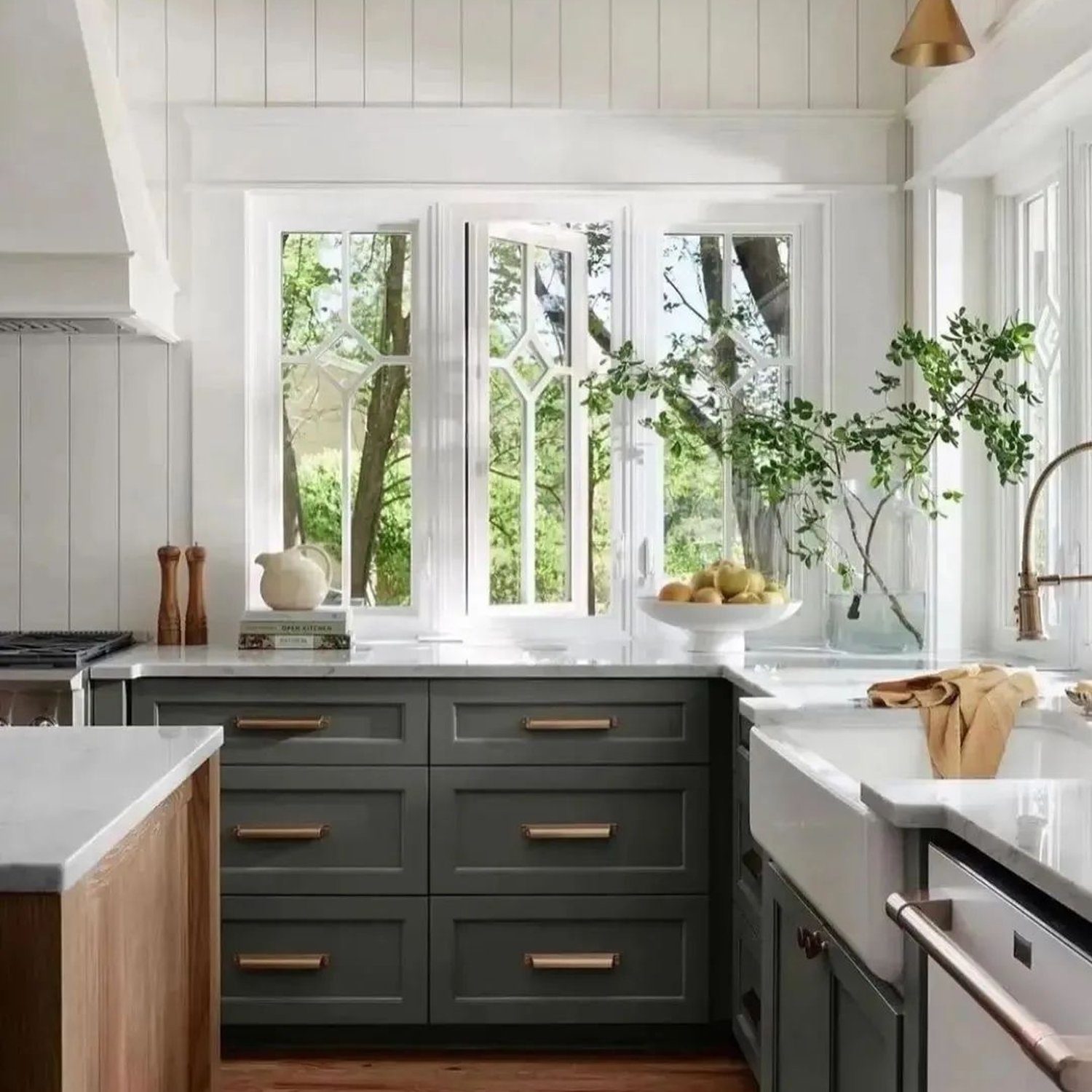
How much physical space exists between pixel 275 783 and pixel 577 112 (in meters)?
1.83

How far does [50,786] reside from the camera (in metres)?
1.67

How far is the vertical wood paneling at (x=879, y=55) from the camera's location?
3.74m

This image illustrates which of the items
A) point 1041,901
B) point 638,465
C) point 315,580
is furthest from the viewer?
point 638,465

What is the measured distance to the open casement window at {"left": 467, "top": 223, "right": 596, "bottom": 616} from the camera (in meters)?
3.81

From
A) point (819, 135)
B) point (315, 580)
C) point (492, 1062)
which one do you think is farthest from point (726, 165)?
point (492, 1062)

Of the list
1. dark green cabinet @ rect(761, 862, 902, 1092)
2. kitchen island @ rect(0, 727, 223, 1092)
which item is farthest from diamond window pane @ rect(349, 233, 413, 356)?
dark green cabinet @ rect(761, 862, 902, 1092)

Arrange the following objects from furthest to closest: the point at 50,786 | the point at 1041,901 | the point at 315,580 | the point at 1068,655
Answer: the point at 315,580 < the point at 1068,655 < the point at 50,786 < the point at 1041,901

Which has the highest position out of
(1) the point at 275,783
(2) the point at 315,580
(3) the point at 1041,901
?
(2) the point at 315,580

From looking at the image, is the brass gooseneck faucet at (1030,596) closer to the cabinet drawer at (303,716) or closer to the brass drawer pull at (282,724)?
the cabinet drawer at (303,716)

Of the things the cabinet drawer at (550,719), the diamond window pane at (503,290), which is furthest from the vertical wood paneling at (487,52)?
the cabinet drawer at (550,719)

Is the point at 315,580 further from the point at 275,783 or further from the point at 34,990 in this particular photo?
the point at 34,990

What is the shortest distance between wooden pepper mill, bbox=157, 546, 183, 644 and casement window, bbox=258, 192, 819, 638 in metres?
0.22

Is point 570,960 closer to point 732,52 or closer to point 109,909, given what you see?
point 109,909

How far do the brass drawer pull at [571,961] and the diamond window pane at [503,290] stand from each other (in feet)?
5.06
